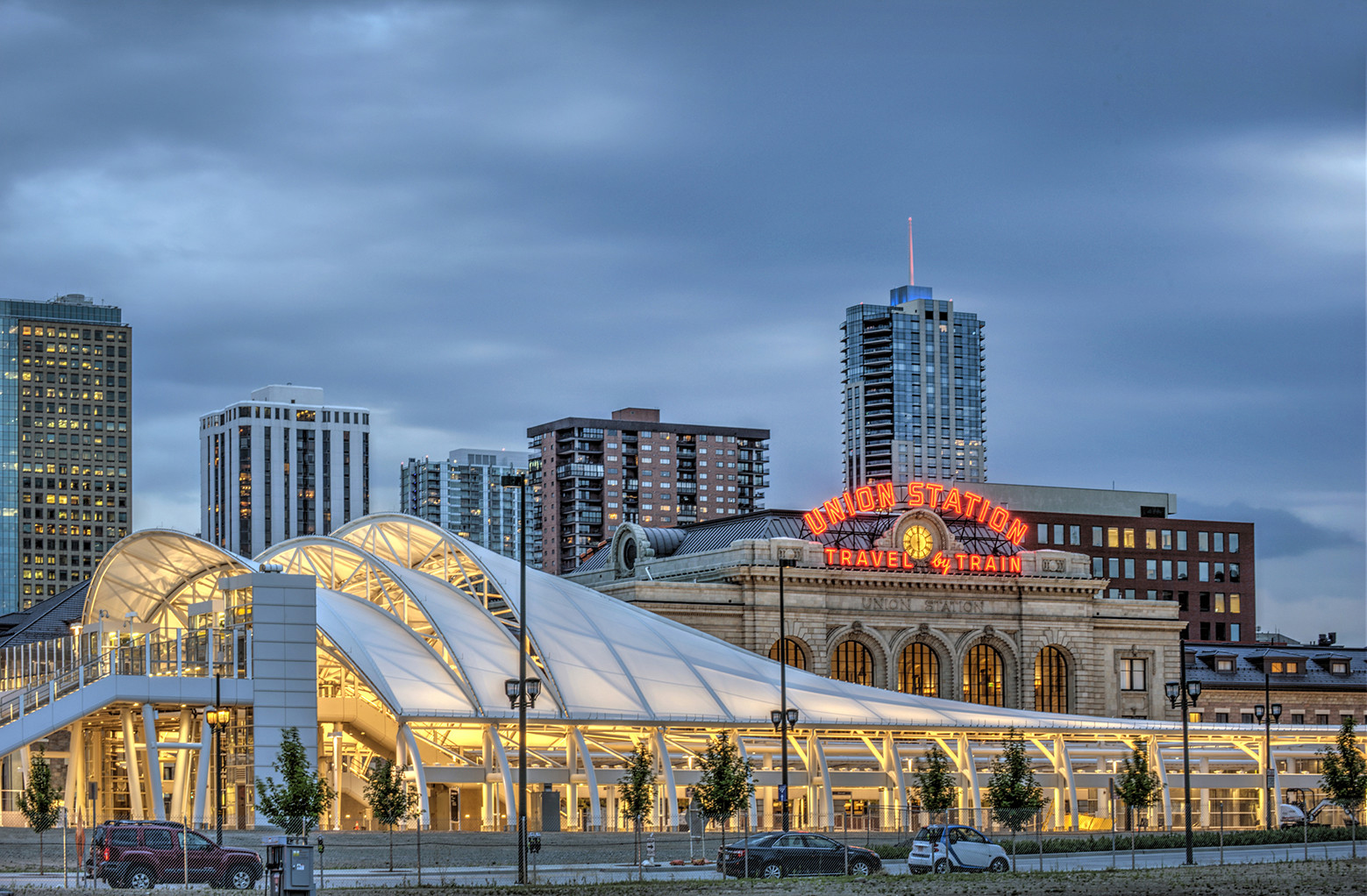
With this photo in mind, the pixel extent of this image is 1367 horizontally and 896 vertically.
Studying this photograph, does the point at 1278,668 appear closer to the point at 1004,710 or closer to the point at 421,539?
the point at 1004,710

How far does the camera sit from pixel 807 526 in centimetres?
13288

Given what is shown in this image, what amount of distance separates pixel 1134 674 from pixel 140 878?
106816 millimetres

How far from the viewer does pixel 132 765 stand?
7975 cm

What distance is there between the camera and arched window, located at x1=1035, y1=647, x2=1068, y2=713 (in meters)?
139

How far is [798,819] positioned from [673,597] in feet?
115

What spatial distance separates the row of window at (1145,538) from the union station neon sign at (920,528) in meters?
51.1

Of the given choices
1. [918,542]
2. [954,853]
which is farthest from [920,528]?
[954,853]

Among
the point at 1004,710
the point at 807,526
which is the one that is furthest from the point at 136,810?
the point at 807,526

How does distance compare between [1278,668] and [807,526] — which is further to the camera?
[1278,668]

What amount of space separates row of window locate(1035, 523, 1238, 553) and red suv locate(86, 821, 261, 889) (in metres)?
144

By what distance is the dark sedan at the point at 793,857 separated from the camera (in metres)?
55.9

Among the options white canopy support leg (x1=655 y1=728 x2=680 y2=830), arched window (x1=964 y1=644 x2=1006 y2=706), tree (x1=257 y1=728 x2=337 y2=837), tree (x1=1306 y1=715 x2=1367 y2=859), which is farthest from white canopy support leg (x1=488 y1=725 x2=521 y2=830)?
arched window (x1=964 y1=644 x2=1006 y2=706)

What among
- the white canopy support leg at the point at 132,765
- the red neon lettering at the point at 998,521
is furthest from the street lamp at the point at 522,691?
the red neon lettering at the point at 998,521

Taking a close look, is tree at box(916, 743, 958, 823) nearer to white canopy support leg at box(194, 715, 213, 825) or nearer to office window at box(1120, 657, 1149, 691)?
white canopy support leg at box(194, 715, 213, 825)
